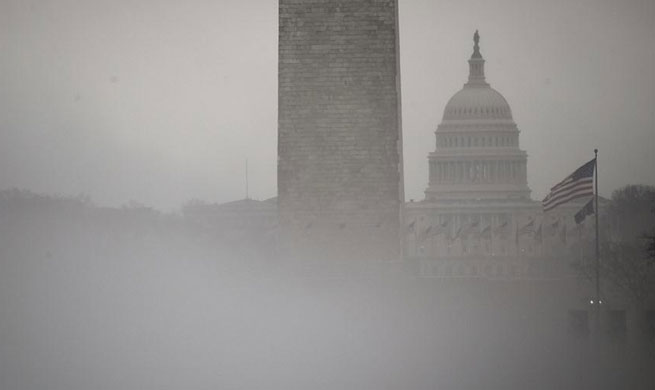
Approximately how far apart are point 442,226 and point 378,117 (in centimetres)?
13005

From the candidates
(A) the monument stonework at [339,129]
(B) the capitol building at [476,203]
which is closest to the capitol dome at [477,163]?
(B) the capitol building at [476,203]

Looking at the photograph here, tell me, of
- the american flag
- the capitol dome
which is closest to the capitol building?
the capitol dome

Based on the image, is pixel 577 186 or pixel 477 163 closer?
pixel 577 186

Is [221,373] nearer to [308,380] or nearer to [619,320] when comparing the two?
[308,380]

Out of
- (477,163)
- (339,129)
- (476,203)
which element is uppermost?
(477,163)

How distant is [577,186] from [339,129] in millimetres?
10948

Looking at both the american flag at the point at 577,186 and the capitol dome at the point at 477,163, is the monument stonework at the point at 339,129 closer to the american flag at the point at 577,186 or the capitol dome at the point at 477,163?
the american flag at the point at 577,186

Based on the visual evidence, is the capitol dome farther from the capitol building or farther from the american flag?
the american flag

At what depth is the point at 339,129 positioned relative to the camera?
45.9 m

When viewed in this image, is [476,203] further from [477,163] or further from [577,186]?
[577,186]

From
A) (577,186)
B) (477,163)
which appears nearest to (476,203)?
(477,163)

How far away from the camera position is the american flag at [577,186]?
54562mm

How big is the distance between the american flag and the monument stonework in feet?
28.4

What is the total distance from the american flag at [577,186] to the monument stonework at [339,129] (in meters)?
8.65
